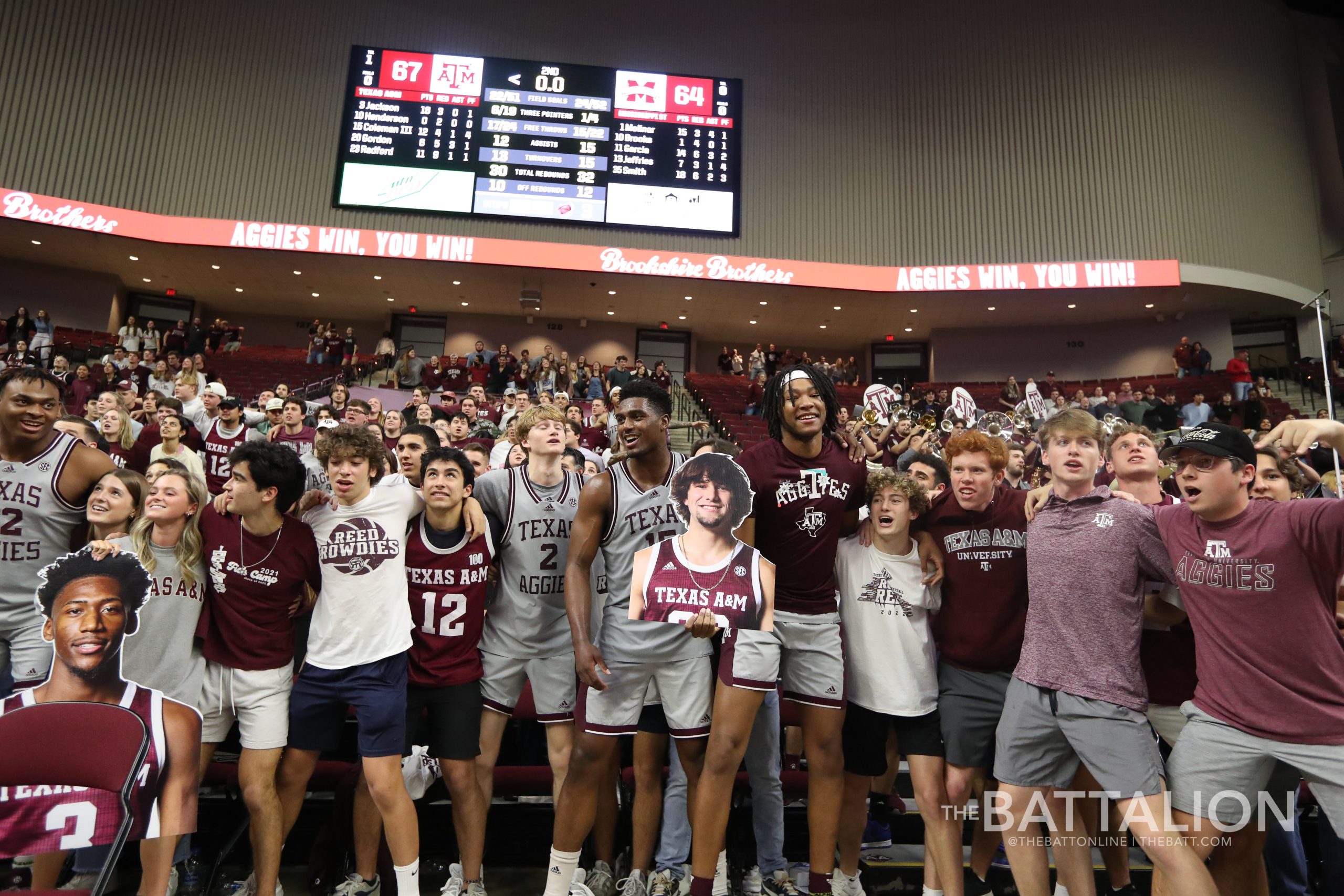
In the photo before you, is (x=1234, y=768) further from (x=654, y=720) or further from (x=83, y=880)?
(x=83, y=880)

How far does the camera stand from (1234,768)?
2209 mm

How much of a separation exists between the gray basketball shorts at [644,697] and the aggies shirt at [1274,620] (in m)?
1.68

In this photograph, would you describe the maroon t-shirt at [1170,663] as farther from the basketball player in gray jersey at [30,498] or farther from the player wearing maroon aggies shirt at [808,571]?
the basketball player in gray jersey at [30,498]

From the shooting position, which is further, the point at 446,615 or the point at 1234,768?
the point at 446,615

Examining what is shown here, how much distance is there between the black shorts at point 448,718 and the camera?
284 cm

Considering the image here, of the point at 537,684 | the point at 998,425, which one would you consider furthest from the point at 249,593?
the point at 998,425

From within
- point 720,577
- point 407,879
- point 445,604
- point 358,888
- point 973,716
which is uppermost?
point 720,577

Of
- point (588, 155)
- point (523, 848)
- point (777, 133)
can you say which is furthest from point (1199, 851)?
point (777, 133)

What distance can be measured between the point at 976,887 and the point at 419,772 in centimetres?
244

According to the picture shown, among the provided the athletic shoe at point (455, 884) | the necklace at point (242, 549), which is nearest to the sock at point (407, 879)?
the athletic shoe at point (455, 884)

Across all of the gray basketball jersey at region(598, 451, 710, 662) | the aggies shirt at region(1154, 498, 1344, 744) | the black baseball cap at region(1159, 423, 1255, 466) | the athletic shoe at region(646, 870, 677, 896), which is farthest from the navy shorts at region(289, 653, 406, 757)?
the black baseball cap at region(1159, 423, 1255, 466)

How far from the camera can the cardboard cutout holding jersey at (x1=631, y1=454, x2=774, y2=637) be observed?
232 cm

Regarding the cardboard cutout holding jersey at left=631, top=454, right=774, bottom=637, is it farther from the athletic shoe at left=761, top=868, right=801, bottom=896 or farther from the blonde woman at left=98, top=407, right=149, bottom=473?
the blonde woman at left=98, top=407, right=149, bottom=473

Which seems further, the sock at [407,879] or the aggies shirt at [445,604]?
the aggies shirt at [445,604]
